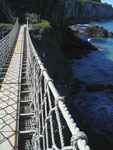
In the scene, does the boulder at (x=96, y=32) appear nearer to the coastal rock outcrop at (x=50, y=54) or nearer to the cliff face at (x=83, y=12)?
the cliff face at (x=83, y=12)

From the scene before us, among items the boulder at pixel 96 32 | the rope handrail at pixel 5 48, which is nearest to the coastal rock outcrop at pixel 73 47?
the boulder at pixel 96 32

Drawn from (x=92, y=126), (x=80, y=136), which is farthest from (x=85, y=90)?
(x=80, y=136)

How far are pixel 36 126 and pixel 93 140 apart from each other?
9371mm

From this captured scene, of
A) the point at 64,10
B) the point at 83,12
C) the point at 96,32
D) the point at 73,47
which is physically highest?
the point at 83,12

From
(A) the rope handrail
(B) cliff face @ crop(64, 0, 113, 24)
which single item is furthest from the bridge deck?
(B) cliff face @ crop(64, 0, 113, 24)

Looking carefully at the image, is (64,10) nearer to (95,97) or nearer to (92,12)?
(95,97)

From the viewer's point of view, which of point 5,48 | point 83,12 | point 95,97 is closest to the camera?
point 5,48

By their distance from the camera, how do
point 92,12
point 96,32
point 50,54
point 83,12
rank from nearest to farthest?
point 50,54, point 96,32, point 83,12, point 92,12

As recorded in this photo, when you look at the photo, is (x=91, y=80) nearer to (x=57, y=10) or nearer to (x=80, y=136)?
(x=57, y=10)

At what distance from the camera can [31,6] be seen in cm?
2478

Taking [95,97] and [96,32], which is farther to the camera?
[96,32]

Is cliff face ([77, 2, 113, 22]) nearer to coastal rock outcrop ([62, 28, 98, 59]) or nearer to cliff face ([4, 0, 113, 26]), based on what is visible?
cliff face ([4, 0, 113, 26])

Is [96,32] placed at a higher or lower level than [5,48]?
higher

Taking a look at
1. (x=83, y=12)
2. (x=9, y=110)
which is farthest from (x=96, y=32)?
(x=9, y=110)
